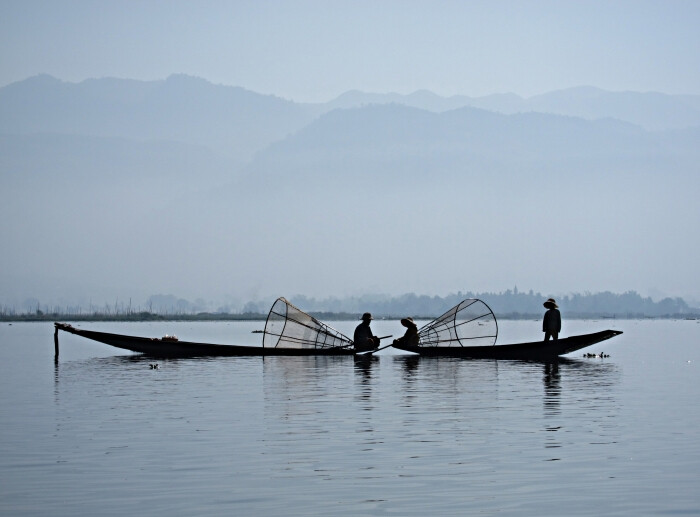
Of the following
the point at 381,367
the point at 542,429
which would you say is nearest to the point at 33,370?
the point at 381,367

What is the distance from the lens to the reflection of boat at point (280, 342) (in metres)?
48.3

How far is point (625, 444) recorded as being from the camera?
2059 cm

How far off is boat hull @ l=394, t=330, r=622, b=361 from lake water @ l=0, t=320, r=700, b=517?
747cm

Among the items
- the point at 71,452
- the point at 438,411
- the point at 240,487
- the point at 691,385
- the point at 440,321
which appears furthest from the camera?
the point at 440,321

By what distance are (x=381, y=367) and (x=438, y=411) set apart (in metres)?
18.7

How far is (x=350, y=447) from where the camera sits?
66.6ft

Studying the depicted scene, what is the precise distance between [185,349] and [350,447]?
3068cm

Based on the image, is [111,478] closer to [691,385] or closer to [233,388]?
[233,388]

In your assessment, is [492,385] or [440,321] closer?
[492,385]

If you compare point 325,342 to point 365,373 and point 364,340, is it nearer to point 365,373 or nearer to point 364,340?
point 364,340

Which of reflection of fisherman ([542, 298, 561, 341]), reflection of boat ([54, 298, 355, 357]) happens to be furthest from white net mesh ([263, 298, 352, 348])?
reflection of fisherman ([542, 298, 561, 341])

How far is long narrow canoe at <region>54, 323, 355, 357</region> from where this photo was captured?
4838cm

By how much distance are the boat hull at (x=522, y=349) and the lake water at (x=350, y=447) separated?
7.47 m

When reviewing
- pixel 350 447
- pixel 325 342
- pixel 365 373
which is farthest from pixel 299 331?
pixel 350 447
